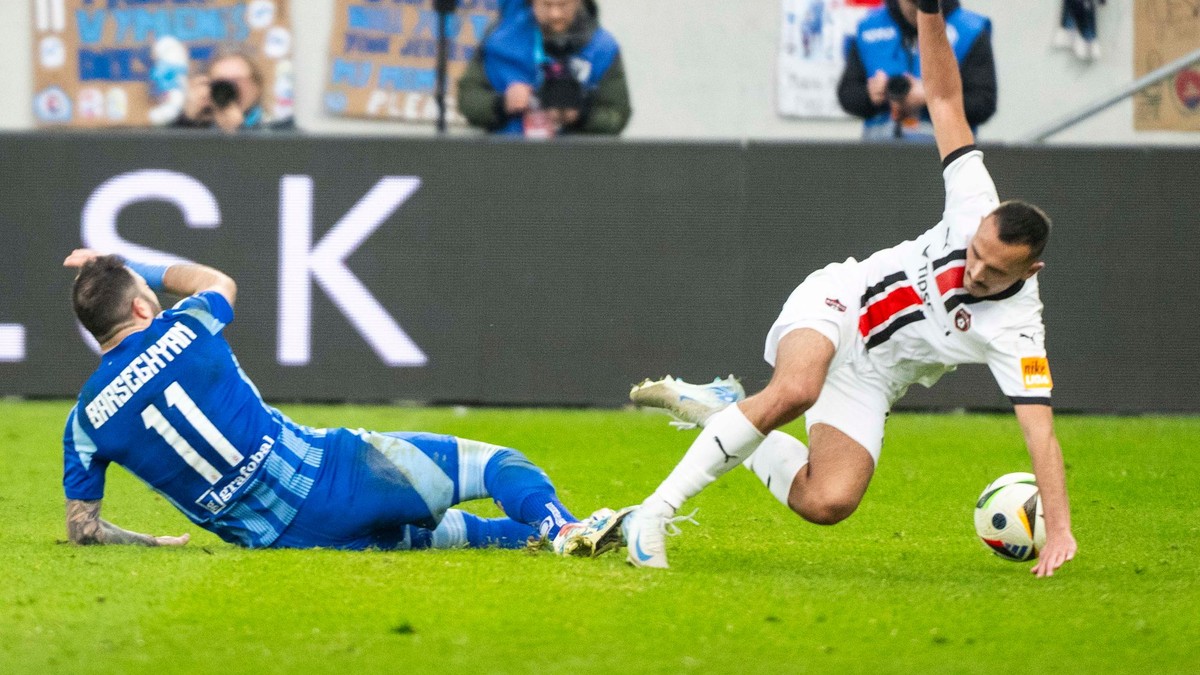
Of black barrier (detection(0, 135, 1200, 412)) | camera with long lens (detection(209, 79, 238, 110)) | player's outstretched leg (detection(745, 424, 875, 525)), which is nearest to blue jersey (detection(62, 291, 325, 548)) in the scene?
player's outstretched leg (detection(745, 424, 875, 525))

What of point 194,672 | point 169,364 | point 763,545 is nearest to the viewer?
point 194,672

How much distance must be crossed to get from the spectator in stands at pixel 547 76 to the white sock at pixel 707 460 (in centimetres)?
586

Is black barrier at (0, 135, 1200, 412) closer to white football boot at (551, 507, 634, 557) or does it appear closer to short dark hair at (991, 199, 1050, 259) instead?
white football boot at (551, 507, 634, 557)

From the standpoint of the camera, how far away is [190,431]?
5582 mm

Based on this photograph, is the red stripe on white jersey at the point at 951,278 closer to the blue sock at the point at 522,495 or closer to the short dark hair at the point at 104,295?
the blue sock at the point at 522,495

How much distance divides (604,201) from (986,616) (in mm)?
6282

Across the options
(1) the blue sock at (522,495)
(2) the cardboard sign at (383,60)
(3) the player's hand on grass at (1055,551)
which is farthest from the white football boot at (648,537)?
(2) the cardboard sign at (383,60)

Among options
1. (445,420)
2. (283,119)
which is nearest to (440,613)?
(445,420)

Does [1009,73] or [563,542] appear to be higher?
[1009,73]

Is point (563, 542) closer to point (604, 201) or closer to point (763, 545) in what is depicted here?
point (763, 545)

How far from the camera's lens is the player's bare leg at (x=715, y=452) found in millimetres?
5535

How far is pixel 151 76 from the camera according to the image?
14375mm

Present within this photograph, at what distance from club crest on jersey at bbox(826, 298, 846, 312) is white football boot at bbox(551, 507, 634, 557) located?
107 cm

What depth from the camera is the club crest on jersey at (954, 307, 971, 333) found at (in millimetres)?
5871
